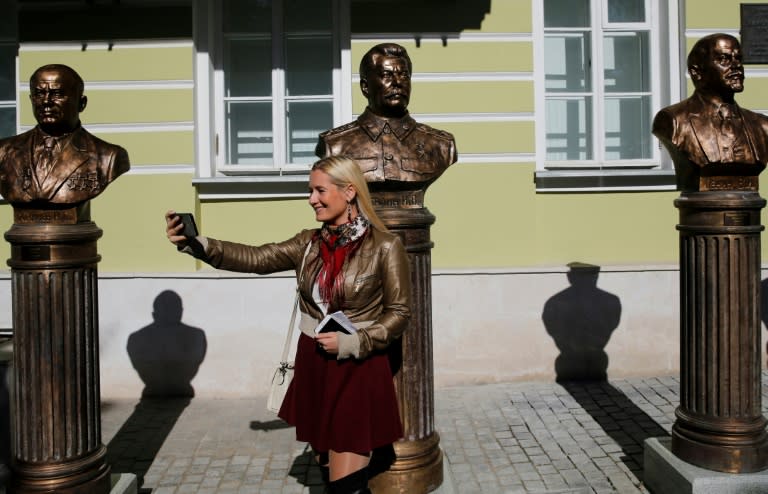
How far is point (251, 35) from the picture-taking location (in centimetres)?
684

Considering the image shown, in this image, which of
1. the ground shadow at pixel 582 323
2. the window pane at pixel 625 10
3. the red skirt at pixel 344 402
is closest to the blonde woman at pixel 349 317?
the red skirt at pixel 344 402

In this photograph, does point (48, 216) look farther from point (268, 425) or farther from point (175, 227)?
point (268, 425)

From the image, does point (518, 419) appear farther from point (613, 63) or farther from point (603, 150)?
point (613, 63)

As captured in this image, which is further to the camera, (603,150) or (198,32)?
Result: (603,150)

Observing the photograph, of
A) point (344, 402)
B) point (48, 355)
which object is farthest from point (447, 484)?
point (48, 355)

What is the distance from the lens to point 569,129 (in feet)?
23.5

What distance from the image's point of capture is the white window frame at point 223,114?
255 inches

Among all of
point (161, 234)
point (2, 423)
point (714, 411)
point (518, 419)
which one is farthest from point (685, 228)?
point (161, 234)

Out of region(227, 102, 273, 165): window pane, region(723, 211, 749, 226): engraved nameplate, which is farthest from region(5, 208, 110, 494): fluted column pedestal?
region(227, 102, 273, 165): window pane

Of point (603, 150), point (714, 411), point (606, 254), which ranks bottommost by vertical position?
point (714, 411)

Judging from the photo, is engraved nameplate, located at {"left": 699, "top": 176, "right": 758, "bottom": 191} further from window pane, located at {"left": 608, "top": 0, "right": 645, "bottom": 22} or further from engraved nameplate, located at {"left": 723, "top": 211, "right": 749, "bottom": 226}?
window pane, located at {"left": 608, "top": 0, "right": 645, "bottom": 22}

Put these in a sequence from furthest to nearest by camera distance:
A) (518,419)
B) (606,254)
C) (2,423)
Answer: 1. (606,254)
2. (518,419)
3. (2,423)

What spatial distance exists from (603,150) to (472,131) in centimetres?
134

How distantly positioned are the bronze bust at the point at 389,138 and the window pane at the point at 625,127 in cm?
367
